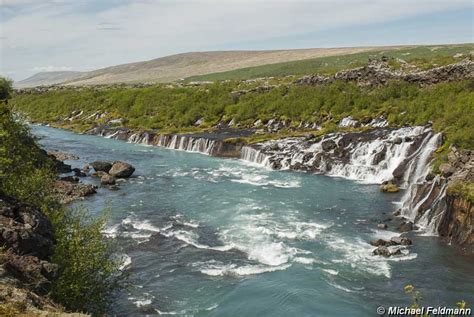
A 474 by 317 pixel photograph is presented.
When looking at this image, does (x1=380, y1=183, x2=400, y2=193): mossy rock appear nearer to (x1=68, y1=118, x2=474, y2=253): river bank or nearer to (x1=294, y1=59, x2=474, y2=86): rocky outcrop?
(x1=68, y1=118, x2=474, y2=253): river bank

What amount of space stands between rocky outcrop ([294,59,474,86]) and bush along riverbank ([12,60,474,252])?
209mm

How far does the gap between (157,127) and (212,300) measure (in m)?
78.8

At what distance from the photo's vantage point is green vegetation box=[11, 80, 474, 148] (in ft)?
215

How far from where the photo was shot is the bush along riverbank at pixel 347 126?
42.0m

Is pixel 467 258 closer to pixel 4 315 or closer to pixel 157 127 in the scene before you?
pixel 4 315

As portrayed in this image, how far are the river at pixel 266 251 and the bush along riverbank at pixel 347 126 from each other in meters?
3.38

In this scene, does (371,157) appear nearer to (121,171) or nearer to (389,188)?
(389,188)

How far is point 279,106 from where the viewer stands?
314 ft

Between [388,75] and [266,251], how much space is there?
64.0 m

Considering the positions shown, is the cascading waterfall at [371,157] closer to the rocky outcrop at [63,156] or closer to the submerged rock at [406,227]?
the submerged rock at [406,227]

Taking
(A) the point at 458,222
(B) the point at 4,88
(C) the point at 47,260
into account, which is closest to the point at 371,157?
(A) the point at 458,222

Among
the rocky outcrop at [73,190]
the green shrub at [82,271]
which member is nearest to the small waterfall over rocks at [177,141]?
the rocky outcrop at [73,190]

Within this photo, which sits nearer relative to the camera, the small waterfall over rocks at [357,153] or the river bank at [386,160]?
the river bank at [386,160]

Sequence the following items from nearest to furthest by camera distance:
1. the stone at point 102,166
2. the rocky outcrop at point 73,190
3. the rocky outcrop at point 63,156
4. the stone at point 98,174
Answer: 1. the rocky outcrop at point 73,190
2. the stone at point 98,174
3. the stone at point 102,166
4. the rocky outcrop at point 63,156
